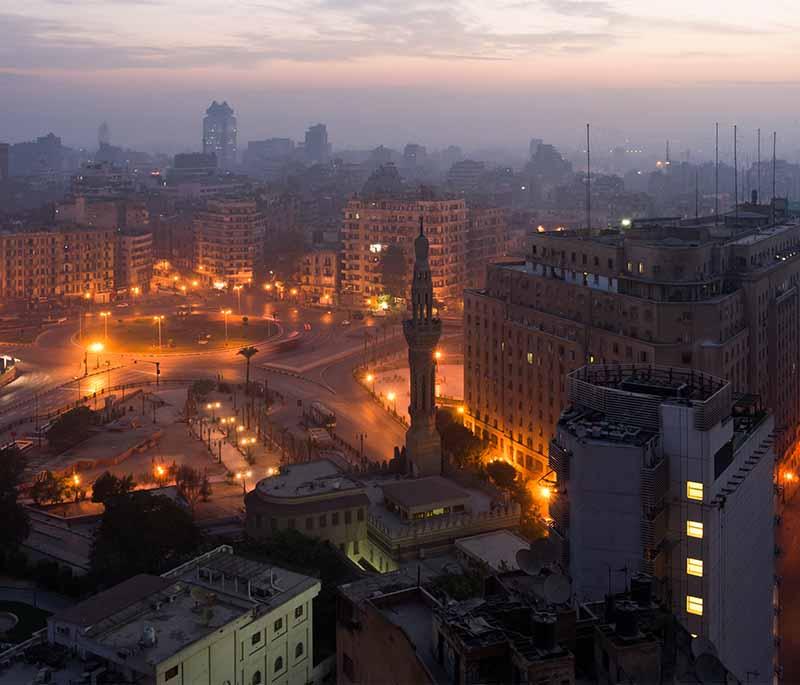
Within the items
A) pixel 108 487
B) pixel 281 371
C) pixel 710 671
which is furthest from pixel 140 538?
pixel 281 371

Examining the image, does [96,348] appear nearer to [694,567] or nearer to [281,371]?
[281,371]

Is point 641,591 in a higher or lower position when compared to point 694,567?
higher

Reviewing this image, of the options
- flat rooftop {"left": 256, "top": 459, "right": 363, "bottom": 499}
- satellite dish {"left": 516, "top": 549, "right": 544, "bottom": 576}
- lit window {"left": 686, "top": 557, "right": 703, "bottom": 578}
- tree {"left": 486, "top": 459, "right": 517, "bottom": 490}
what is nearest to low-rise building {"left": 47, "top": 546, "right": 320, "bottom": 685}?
flat rooftop {"left": 256, "top": 459, "right": 363, "bottom": 499}

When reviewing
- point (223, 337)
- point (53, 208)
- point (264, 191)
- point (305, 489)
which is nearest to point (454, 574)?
point (305, 489)

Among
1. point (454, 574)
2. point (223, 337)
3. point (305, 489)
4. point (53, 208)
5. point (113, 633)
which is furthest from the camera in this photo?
point (53, 208)

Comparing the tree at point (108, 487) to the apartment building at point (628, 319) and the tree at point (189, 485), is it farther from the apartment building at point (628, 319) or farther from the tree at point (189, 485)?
the apartment building at point (628, 319)

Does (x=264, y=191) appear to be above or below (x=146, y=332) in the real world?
above

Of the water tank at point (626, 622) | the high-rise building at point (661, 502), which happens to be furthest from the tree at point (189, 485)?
the water tank at point (626, 622)

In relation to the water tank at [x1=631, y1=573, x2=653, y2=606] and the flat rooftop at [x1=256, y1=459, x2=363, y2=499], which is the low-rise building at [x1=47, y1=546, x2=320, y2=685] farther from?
the water tank at [x1=631, y1=573, x2=653, y2=606]

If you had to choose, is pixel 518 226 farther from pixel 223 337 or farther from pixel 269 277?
pixel 223 337
